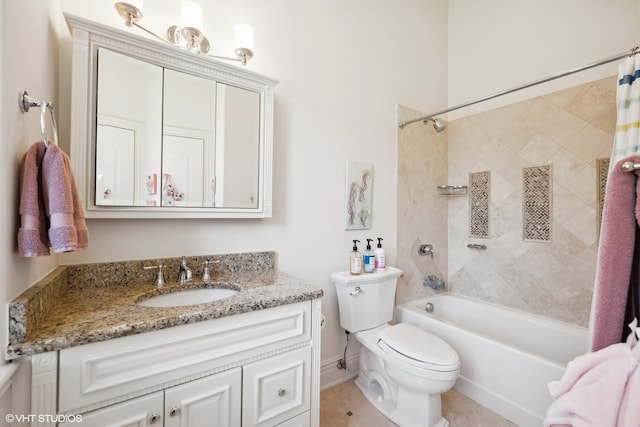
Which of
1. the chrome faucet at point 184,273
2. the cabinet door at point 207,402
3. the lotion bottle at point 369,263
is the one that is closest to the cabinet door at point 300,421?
the cabinet door at point 207,402

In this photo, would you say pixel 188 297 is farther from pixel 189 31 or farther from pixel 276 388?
pixel 189 31

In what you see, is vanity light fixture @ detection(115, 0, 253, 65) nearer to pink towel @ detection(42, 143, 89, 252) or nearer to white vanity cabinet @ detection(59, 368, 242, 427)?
pink towel @ detection(42, 143, 89, 252)

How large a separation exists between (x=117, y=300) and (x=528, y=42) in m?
3.06

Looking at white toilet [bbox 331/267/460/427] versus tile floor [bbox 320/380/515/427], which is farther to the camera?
tile floor [bbox 320/380/515/427]

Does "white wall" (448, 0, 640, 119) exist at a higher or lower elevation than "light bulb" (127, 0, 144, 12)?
higher

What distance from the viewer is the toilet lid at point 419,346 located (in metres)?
1.33

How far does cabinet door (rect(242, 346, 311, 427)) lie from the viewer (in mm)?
999

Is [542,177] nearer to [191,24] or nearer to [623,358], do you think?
[623,358]

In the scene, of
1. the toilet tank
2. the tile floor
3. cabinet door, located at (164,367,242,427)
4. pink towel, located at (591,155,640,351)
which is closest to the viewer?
cabinet door, located at (164,367,242,427)

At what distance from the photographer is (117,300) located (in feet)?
3.19

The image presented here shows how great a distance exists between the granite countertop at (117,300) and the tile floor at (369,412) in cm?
92

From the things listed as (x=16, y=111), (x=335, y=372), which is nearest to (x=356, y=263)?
(x=335, y=372)

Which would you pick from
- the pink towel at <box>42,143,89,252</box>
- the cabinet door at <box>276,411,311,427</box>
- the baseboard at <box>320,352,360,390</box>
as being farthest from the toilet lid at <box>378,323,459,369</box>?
the pink towel at <box>42,143,89,252</box>

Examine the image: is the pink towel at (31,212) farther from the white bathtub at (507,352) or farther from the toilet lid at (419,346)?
the white bathtub at (507,352)
